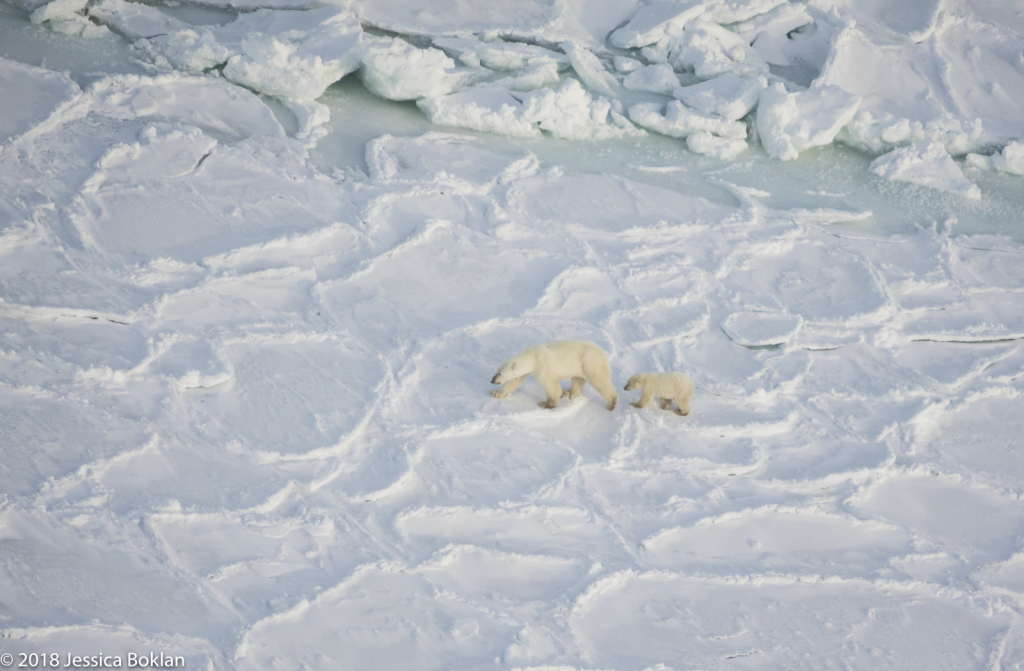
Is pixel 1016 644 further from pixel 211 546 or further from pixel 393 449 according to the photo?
pixel 211 546

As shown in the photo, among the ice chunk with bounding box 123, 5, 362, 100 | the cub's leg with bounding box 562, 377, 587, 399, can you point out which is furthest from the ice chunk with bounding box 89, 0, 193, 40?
the cub's leg with bounding box 562, 377, 587, 399

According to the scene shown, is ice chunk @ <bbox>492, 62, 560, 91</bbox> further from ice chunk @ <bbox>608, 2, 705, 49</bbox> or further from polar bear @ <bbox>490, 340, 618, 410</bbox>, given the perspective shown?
polar bear @ <bbox>490, 340, 618, 410</bbox>

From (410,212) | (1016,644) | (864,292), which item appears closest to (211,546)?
(410,212)

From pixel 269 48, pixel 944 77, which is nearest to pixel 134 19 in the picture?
pixel 269 48

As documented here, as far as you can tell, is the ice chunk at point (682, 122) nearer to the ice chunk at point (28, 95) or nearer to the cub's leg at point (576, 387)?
the cub's leg at point (576, 387)

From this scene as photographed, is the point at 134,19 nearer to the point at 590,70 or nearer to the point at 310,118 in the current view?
the point at 310,118
